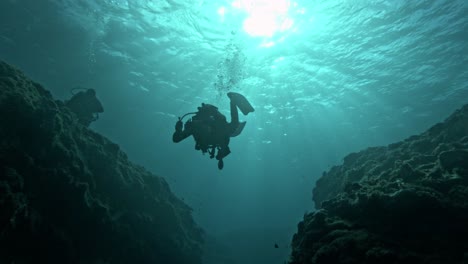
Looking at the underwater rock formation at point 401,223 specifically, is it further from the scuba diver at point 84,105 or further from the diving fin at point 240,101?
the scuba diver at point 84,105

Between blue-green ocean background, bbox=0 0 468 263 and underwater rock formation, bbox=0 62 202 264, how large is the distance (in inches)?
355

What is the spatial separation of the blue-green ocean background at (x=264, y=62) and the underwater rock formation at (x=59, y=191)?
9.02 metres

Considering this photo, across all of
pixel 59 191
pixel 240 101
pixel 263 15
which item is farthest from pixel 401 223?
pixel 263 15

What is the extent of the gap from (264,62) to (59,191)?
1569 cm

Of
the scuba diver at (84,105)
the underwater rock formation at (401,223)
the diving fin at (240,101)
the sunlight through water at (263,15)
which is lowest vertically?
the underwater rock formation at (401,223)

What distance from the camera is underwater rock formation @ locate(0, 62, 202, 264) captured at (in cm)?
833

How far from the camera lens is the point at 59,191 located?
9672 millimetres

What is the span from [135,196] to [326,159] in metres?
44.4

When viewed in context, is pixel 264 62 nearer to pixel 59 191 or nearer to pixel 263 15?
pixel 263 15

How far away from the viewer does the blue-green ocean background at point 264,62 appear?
55.0 feet

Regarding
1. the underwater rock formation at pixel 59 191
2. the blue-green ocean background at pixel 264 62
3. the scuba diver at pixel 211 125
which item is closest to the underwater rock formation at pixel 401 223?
the scuba diver at pixel 211 125

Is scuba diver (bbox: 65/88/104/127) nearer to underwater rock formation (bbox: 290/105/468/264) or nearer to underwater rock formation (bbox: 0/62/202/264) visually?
underwater rock formation (bbox: 0/62/202/264)

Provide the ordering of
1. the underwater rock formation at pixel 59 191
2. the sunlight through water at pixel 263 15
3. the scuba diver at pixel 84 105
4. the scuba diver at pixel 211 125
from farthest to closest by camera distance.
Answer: the sunlight through water at pixel 263 15 → the scuba diver at pixel 84 105 → the underwater rock formation at pixel 59 191 → the scuba diver at pixel 211 125

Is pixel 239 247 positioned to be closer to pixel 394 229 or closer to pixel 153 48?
pixel 153 48
